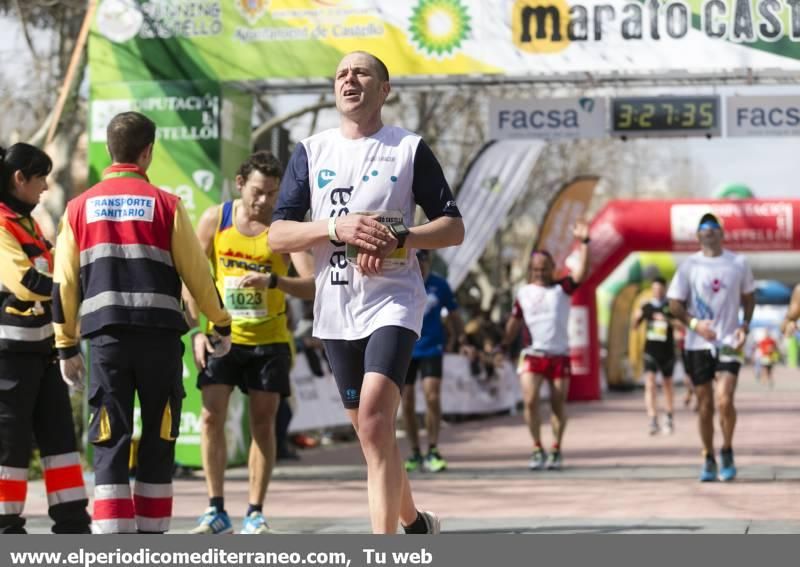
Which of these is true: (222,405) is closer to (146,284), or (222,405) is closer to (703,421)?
(146,284)

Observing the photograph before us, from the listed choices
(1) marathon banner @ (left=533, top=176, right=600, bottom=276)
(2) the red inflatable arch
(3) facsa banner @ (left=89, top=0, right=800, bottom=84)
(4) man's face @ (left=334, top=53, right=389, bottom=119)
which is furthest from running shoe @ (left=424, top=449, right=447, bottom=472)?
(1) marathon banner @ (left=533, top=176, right=600, bottom=276)

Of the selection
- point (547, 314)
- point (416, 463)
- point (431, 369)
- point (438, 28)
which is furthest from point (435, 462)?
point (438, 28)

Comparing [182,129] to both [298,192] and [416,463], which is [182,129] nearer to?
[416,463]

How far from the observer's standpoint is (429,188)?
20.5ft

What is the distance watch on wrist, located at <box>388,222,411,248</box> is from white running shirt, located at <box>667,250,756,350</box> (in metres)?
6.26

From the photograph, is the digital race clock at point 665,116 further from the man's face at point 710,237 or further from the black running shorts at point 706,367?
the black running shorts at point 706,367

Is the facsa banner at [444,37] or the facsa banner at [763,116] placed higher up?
the facsa banner at [444,37]

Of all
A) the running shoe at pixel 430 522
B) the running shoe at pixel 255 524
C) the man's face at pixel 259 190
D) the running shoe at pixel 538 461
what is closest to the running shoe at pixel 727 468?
the running shoe at pixel 538 461

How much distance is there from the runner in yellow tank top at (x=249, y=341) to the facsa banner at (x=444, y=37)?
473cm

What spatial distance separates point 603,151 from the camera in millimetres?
44500

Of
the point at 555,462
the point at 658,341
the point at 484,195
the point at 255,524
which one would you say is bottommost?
the point at 555,462

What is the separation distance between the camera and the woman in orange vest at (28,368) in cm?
750

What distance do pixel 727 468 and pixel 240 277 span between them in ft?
16.6
